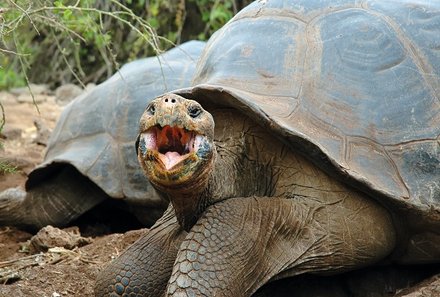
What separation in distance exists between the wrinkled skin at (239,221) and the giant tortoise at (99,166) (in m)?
1.67

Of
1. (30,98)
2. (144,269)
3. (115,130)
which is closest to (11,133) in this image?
(30,98)

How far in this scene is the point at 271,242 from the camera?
305 cm

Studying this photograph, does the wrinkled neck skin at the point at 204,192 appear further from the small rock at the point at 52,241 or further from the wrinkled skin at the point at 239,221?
the small rock at the point at 52,241

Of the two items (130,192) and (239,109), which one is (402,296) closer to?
(239,109)

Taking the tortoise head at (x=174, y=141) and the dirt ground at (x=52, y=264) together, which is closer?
the tortoise head at (x=174, y=141)

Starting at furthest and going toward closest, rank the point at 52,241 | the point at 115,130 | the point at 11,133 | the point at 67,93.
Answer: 1. the point at 67,93
2. the point at 11,133
3. the point at 115,130
4. the point at 52,241

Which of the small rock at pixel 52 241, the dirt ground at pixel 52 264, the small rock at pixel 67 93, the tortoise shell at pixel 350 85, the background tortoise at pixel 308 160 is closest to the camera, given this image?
the background tortoise at pixel 308 160

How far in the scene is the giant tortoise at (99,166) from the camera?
502 centimetres

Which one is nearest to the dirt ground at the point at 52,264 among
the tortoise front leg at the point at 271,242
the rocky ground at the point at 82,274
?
the rocky ground at the point at 82,274

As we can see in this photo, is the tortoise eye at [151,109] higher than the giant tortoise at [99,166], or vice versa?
the tortoise eye at [151,109]

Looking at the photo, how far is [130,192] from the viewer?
4961 mm

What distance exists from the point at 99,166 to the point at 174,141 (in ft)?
7.90

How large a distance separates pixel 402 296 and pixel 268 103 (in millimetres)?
780

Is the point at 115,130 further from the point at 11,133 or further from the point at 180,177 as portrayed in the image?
the point at 180,177
